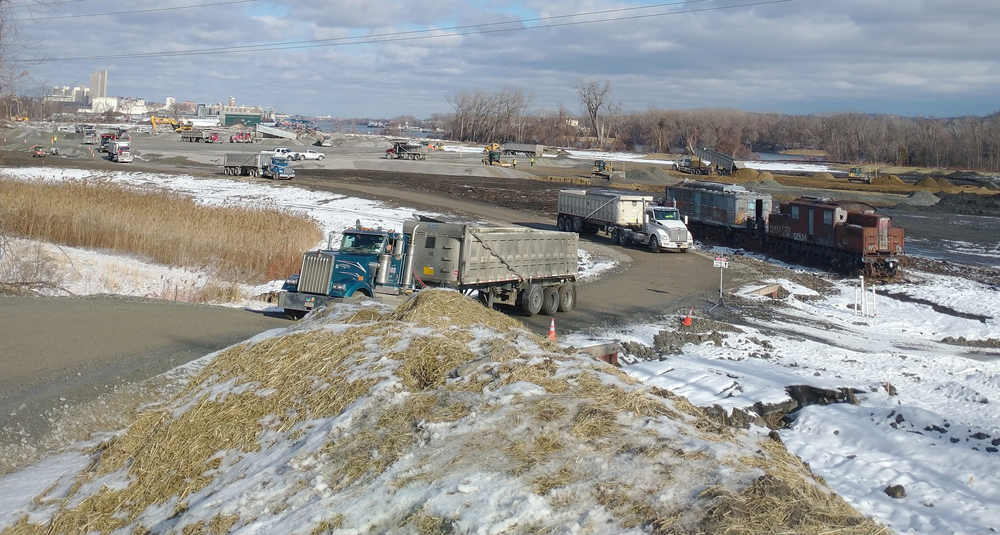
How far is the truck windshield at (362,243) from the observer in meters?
18.7

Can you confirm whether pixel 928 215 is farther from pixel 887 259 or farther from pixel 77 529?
pixel 77 529

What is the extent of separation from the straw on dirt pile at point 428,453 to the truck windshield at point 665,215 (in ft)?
94.7

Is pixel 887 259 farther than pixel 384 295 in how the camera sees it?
Yes

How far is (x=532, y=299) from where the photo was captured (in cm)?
2234

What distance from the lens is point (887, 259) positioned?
3316 cm

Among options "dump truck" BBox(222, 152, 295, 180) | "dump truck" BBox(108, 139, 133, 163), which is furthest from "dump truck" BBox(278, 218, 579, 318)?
"dump truck" BBox(108, 139, 133, 163)

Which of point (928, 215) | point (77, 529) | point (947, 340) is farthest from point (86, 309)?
point (928, 215)

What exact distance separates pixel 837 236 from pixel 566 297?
55.2ft

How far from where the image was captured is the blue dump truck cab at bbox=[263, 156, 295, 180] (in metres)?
61.7

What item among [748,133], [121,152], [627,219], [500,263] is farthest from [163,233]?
[748,133]

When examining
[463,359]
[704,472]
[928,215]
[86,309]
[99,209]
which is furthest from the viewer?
[928,215]

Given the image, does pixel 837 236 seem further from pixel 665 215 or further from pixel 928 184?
pixel 928 184

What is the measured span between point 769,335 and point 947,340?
568 centimetres

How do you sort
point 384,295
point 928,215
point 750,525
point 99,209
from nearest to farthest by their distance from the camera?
point 750,525 < point 384,295 < point 99,209 < point 928,215
